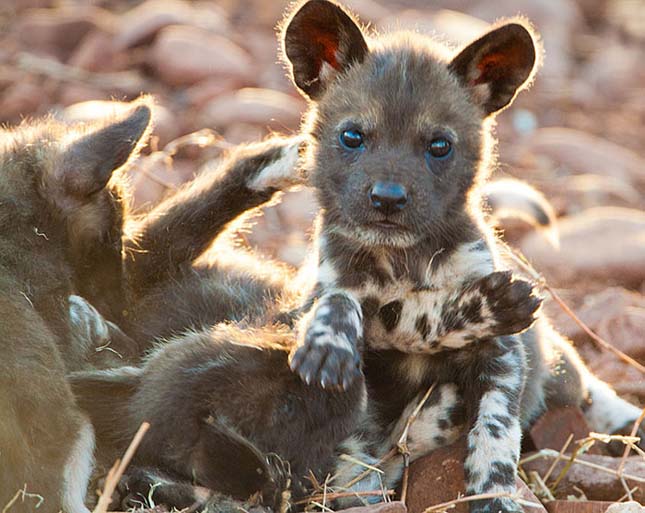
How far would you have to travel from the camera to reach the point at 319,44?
191 inches

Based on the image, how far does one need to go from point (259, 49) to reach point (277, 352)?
593 cm

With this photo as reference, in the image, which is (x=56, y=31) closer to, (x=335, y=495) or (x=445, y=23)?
(x=445, y=23)

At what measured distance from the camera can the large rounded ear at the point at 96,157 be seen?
467 cm

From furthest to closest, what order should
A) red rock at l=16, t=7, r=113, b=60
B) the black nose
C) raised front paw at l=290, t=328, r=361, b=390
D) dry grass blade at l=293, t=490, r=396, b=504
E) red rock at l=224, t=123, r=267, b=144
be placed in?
red rock at l=16, t=7, r=113, b=60 < red rock at l=224, t=123, r=267, b=144 < the black nose < dry grass blade at l=293, t=490, r=396, b=504 < raised front paw at l=290, t=328, r=361, b=390

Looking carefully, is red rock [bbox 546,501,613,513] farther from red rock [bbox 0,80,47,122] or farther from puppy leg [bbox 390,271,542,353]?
red rock [bbox 0,80,47,122]

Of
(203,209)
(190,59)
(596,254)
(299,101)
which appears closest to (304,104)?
(299,101)

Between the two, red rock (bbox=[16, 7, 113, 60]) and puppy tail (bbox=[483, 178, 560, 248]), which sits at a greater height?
red rock (bbox=[16, 7, 113, 60])

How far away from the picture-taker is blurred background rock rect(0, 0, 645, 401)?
6977 mm

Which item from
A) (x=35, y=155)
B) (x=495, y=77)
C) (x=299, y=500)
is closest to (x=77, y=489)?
(x=299, y=500)

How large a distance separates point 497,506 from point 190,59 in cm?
545

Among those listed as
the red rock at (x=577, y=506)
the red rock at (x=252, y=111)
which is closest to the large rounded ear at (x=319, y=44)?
the red rock at (x=577, y=506)

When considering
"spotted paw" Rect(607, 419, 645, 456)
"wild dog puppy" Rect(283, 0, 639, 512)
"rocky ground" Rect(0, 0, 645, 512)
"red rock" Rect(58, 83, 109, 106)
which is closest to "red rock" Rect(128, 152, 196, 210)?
"rocky ground" Rect(0, 0, 645, 512)

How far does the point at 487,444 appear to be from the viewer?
434cm

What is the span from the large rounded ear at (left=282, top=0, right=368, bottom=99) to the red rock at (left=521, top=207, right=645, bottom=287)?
252 centimetres
